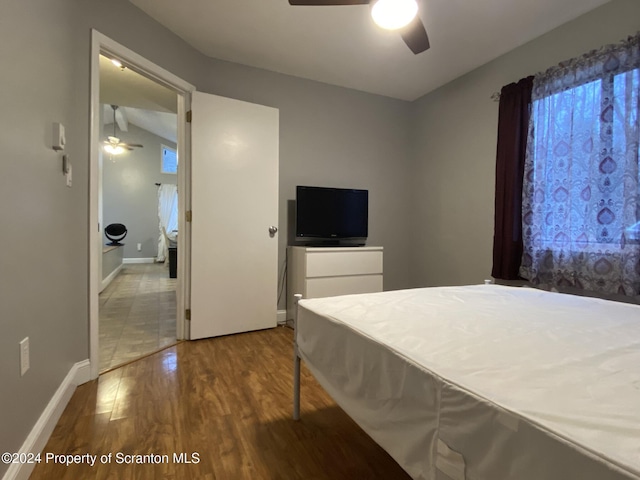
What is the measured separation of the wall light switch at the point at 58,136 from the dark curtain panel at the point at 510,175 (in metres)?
2.99

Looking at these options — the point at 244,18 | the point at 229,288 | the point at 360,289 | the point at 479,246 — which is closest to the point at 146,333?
the point at 229,288

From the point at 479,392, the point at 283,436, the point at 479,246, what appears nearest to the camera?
the point at 479,392

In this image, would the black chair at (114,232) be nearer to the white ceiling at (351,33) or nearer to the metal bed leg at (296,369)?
the white ceiling at (351,33)

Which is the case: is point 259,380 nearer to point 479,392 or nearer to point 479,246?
point 479,392

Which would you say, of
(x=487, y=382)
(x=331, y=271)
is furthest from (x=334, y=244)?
(x=487, y=382)

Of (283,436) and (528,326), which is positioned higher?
(528,326)

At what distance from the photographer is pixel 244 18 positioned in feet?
7.90

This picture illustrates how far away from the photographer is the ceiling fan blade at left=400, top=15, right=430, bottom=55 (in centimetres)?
185

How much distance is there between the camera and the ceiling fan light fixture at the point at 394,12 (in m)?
1.64

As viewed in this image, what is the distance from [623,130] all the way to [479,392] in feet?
7.59

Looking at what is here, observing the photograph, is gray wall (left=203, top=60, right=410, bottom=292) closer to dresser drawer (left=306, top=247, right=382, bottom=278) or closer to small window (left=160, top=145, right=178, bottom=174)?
dresser drawer (left=306, top=247, right=382, bottom=278)

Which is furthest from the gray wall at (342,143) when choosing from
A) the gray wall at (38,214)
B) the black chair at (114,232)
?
the black chair at (114,232)

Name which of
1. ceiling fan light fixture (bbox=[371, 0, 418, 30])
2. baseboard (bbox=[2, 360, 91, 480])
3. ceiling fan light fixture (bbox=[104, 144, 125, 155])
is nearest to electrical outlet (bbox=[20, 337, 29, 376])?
baseboard (bbox=[2, 360, 91, 480])

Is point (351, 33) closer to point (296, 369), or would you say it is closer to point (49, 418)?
point (296, 369)
